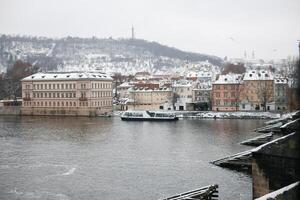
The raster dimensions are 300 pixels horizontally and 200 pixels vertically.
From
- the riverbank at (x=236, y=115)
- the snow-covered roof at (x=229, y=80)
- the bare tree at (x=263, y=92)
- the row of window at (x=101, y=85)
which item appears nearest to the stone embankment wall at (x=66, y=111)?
the row of window at (x=101, y=85)

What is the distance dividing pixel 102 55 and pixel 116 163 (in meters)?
163

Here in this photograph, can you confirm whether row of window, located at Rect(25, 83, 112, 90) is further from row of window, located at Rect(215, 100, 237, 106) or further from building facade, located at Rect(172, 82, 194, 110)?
row of window, located at Rect(215, 100, 237, 106)

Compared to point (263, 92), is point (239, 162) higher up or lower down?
lower down

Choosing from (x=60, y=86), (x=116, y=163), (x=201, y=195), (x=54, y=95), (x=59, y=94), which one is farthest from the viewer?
(x=54, y=95)

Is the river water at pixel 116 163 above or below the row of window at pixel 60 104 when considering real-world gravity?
below

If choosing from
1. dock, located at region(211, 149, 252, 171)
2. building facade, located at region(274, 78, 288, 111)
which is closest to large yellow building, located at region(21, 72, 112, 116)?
building facade, located at region(274, 78, 288, 111)

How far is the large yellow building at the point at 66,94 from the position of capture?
58.2 m

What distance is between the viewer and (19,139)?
3225cm

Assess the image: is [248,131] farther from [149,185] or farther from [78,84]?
[78,84]

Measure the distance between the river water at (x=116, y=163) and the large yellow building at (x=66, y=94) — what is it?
20586mm

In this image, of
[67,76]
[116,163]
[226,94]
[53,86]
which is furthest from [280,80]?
[116,163]

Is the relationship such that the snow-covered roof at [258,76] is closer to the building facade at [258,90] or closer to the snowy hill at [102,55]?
the building facade at [258,90]

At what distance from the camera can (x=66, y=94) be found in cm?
5953

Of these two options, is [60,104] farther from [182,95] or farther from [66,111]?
[182,95]
